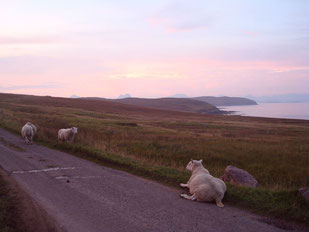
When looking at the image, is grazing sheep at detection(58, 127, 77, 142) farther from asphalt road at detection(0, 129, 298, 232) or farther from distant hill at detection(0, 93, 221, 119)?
distant hill at detection(0, 93, 221, 119)

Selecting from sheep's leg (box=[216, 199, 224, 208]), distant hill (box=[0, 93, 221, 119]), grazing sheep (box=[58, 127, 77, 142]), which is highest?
distant hill (box=[0, 93, 221, 119])

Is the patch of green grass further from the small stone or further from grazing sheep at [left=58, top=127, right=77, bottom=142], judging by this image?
grazing sheep at [left=58, top=127, right=77, bottom=142]

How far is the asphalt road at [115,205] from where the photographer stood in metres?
6.29

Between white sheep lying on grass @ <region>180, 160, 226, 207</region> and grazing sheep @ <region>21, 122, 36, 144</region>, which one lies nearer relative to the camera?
white sheep lying on grass @ <region>180, 160, 226, 207</region>

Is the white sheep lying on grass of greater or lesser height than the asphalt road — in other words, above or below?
above

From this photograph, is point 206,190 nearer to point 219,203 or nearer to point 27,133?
point 219,203

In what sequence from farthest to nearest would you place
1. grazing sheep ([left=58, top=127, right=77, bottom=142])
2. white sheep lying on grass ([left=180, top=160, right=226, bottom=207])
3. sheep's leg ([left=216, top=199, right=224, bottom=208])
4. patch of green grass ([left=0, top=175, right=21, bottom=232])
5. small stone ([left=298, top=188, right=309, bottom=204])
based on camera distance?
grazing sheep ([left=58, top=127, right=77, bottom=142]) < white sheep lying on grass ([left=180, top=160, right=226, bottom=207]) < sheep's leg ([left=216, top=199, right=224, bottom=208]) < small stone ([left=298, top=188, right=309, bottom=204]) < patch of green grass ([left=0, top=175, right=21, bottom=232])

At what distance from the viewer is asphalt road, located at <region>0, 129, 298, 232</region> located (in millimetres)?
6289

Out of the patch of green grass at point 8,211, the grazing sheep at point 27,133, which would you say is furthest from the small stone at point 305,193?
the grazing sheep at point 27,133

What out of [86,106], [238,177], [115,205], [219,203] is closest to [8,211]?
[115,205]

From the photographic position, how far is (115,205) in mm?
7488

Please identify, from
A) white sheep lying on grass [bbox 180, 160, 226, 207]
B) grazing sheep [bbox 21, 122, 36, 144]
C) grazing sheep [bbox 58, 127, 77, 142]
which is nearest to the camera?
→ white sheep lying on grass [bbox 180, 160, 226, 207]

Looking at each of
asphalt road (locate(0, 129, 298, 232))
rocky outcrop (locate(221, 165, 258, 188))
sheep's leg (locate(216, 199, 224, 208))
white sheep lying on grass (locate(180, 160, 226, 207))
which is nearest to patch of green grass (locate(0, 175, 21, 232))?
asphalt road (locate(0, 129, 298, 232))

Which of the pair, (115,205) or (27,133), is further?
(27,133)
